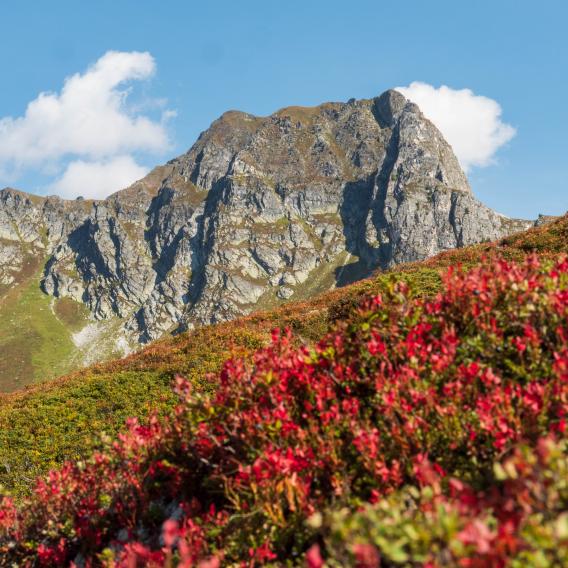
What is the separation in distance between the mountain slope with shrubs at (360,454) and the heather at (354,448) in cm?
2

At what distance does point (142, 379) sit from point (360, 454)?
15.5 metres

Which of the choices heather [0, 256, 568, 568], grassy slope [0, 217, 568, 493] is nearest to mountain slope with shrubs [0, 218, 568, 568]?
heather [0, 256, 568, 568]

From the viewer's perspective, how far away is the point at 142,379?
59.4 feet

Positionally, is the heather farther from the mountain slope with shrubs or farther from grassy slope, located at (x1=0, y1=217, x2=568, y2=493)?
grassy slope, located at (x1=0, y1=217, x2=568, y2=493)

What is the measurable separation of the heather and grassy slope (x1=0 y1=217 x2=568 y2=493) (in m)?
6.53

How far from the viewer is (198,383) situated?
16422 millimetres

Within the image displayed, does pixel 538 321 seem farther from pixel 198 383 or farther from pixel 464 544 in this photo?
pixel 198 383

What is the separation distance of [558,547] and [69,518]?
5391 mm

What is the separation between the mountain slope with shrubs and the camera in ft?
8.38

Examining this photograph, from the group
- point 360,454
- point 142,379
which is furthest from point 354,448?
point 142,379

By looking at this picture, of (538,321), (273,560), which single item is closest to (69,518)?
(273,560)

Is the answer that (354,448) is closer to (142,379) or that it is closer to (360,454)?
(360,454)

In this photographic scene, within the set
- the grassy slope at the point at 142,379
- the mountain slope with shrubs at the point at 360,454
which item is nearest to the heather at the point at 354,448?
the mountain slope with shrubs at the point at 360,454

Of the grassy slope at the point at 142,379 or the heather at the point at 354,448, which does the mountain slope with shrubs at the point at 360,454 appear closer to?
the heather at the point at 354,448
